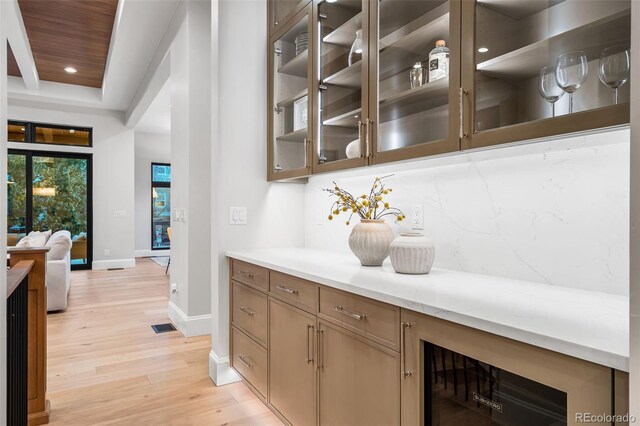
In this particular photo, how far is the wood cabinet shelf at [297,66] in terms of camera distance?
247cm

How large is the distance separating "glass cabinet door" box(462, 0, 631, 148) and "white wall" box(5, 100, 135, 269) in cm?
773

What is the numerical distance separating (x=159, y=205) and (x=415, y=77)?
30.8ft

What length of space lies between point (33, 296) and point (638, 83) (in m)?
2.78

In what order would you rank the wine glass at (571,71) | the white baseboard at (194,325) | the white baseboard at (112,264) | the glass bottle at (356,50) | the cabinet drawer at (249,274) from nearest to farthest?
the wine glass at (571,71) → the glass bottle at (356,50) → the cabinet drawer at (249,274) → the white baseboard at (194,325) → the white baseboard at (112,264)

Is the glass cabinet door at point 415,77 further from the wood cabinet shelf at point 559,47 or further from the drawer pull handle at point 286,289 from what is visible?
the drawer pull handle at point 286,289

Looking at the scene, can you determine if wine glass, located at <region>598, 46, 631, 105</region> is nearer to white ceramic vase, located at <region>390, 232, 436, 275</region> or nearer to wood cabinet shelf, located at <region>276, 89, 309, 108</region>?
white ceramic vase, located at <region>390, 232, 436, 275</region>

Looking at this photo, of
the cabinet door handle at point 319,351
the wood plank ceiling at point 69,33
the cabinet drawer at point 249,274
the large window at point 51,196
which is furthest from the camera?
the large window at point 51,196

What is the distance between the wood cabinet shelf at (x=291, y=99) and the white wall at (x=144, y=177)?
26.1 ft

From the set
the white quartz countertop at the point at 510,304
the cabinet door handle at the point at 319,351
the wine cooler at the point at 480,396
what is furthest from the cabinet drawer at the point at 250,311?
the wine cooler at the point at 480,396

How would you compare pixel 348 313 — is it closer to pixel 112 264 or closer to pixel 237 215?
pixel 237 215

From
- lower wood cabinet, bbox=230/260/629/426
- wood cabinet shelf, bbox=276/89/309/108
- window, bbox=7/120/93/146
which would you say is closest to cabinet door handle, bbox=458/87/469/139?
lower wood cabinet, bbox=230/260/629/426

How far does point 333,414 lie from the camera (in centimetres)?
163

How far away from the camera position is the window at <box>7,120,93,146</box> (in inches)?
270

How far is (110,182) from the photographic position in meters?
7.62
